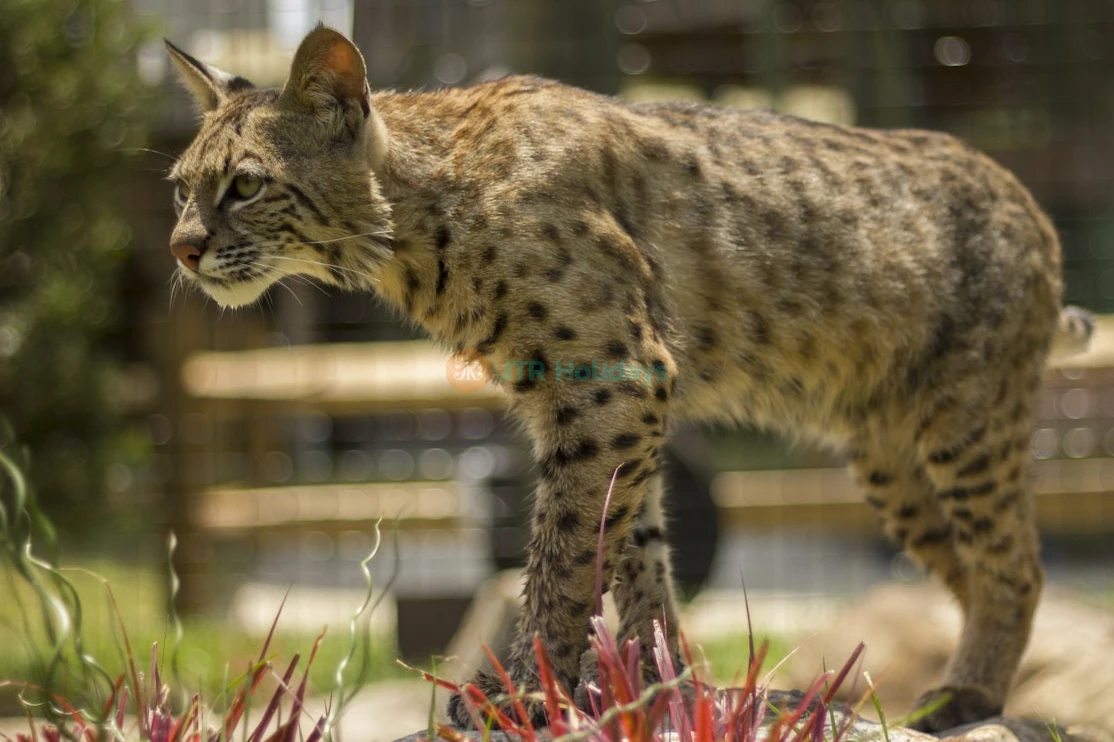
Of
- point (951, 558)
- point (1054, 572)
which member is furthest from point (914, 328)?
point (1054, 572)

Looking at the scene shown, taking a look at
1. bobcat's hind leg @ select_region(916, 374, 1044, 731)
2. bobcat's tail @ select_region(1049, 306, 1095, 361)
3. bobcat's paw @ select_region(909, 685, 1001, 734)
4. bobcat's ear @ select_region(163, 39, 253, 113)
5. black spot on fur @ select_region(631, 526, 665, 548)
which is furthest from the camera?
bobcat's tail @ select_region(1049, 306, 1095, 361)

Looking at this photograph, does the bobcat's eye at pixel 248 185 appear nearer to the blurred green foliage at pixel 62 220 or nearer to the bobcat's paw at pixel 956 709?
the bobcat's paw at pixel 956 709

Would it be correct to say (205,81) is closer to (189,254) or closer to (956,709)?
(189,254)

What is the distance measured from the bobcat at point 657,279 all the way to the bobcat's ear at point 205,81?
0.02 m

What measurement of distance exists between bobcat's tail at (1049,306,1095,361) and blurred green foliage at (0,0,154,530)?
484cm

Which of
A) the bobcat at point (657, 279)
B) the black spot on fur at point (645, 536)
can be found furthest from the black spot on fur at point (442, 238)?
the black spot on fur at point (645, 536)

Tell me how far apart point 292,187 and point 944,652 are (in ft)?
13.6

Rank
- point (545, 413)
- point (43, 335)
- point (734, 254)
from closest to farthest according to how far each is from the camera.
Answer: point (545, 413) → point (734, 254) → point (43, 335)

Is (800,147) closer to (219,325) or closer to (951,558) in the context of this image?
(951,558)

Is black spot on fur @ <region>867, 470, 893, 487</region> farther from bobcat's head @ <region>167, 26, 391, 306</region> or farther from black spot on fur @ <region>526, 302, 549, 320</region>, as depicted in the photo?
bobcat's head @ <region>167, 26, 391, 306</region>

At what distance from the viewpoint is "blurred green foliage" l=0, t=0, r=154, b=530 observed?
714 centimetres

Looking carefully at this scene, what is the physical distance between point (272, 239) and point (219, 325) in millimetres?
5396

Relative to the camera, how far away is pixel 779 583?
958cm

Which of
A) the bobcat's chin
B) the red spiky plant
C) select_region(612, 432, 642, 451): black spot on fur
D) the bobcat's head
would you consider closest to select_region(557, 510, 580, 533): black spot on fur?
select_region(612, 432, 642, 451): black spot on fur
